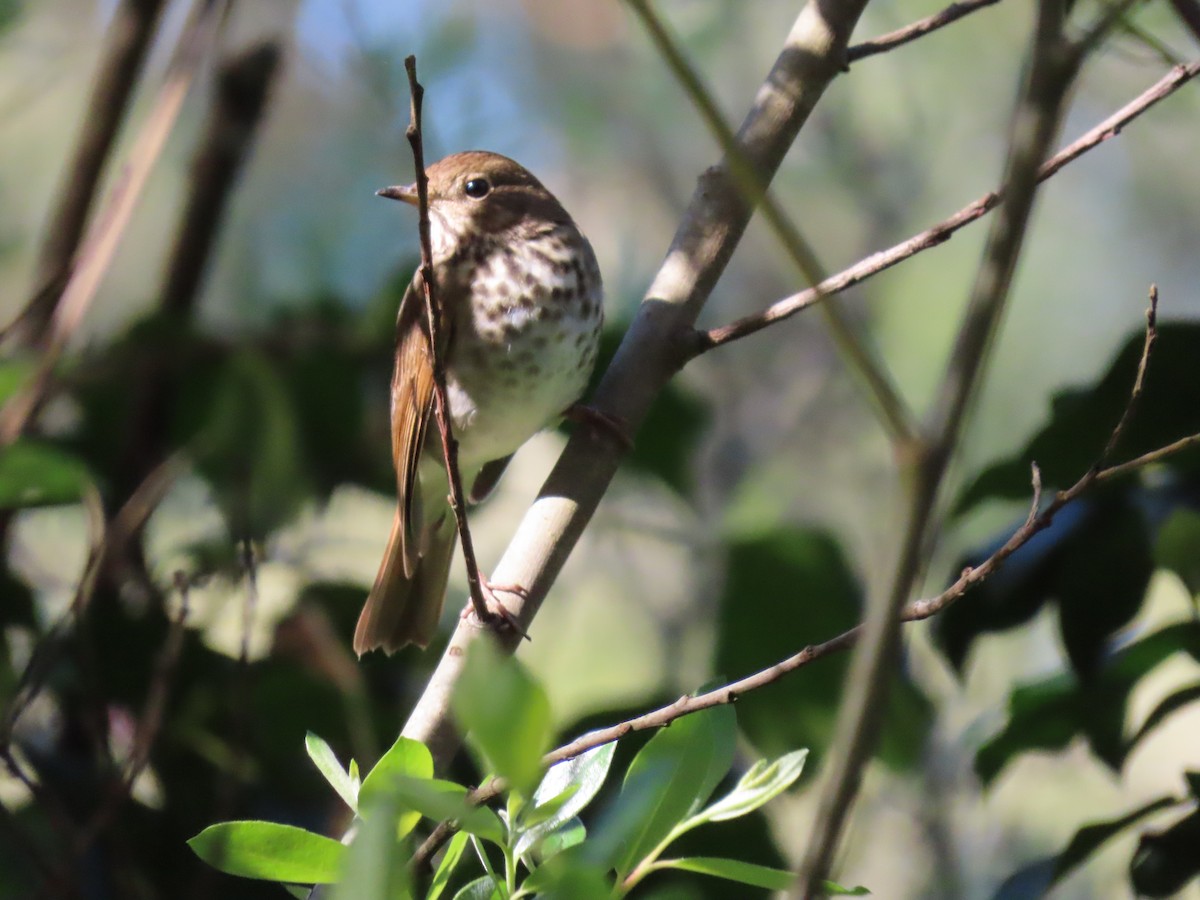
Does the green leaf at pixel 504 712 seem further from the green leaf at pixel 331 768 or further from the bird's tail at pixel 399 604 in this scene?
the bird's tail at pixel 399 604

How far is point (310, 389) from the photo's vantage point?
7.61ft

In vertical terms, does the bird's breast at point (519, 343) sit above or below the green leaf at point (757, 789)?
above

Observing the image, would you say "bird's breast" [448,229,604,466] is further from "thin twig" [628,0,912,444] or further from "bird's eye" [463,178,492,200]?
"thin twig" [628,0,912,444]

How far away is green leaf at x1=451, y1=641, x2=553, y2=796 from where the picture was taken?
1.70 ft

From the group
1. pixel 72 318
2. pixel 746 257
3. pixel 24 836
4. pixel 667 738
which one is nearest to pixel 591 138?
pixel 746 257

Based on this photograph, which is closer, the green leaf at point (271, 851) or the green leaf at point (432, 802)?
the green leaf at point (432, 802)

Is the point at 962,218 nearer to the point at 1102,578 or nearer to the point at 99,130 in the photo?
the point at 1102,578

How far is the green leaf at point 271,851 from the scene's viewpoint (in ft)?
2.54

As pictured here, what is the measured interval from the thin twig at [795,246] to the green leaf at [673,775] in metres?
0.29

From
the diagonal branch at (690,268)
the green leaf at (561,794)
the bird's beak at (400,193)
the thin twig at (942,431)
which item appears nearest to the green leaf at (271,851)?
the green leaf at (561,794)

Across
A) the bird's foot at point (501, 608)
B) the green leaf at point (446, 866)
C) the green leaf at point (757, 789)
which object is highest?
the bird's foot at point (501, 608)

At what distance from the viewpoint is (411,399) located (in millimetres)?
1906

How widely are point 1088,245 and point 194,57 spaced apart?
3440mm

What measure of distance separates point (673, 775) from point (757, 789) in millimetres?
74
